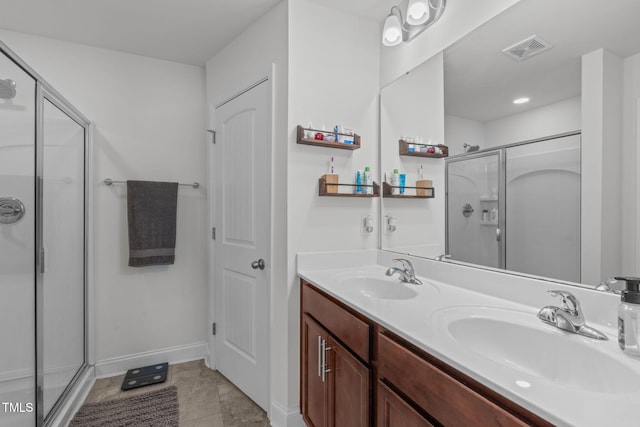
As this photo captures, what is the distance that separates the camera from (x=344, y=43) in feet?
5.88

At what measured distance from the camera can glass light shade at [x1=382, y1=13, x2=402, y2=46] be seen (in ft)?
5.14

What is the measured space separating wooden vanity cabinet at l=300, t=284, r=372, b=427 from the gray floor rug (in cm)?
87

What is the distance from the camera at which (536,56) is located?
1088 mm

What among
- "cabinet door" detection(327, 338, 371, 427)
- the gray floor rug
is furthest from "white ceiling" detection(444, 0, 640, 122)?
the gray floor rug

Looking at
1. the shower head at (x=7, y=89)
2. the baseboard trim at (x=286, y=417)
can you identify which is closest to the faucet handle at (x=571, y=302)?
the baseboard trim at (x=286, y=417)

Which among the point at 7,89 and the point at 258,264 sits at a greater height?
the point at 7,89

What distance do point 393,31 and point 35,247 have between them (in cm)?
209

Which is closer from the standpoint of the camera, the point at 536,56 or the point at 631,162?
the point at 631,162

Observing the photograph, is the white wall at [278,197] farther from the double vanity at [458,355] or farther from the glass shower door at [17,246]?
the glass shower door at [17,246]

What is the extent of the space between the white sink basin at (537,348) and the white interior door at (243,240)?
3.72 ft

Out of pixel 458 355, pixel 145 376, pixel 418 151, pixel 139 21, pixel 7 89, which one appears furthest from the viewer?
pixel 145 376

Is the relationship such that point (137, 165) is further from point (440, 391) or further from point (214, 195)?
point (440, 391)

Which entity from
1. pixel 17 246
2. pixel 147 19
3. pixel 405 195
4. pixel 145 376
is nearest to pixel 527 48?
pixel 405 195

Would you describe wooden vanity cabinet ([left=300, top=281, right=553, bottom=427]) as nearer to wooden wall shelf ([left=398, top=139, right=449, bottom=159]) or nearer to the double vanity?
the double vanity
